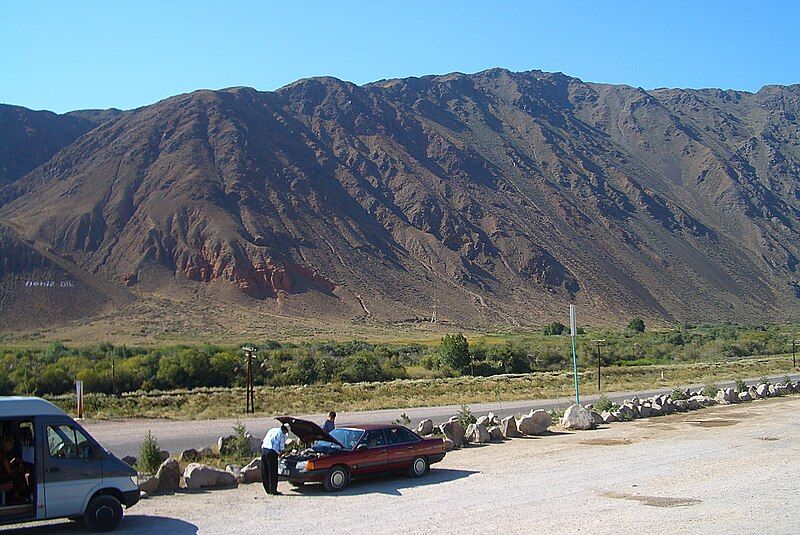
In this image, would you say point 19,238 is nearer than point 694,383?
No

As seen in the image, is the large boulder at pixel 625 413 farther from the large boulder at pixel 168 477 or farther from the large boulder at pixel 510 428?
the large boulder at pixel 168 477

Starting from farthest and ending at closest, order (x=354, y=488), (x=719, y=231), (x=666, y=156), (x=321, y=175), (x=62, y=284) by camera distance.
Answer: (x=666, y=156) < (x=719, y=231) < (x=321, y=175) < (x=62, y=284) < (x=354, y=488)

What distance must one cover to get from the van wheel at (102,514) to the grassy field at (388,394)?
1793cm

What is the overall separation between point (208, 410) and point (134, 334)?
4441 centimetres

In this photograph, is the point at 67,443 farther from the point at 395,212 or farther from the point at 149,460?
the point at 395,212

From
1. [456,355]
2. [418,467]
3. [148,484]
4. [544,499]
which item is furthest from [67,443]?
[456,355]

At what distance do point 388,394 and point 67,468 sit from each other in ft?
93.3

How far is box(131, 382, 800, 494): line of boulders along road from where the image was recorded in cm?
1290

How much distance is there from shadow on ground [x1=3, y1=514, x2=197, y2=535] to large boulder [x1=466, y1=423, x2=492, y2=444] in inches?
353

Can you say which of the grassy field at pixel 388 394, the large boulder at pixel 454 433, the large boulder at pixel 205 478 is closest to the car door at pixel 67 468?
the large boulder at pixel 205 478

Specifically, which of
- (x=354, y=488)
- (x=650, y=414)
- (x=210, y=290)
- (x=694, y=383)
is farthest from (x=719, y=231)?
(x=354, y=488)

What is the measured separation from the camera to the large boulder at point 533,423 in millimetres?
19672

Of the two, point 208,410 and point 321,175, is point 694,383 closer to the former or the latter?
point 208,410

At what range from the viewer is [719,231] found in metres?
132
